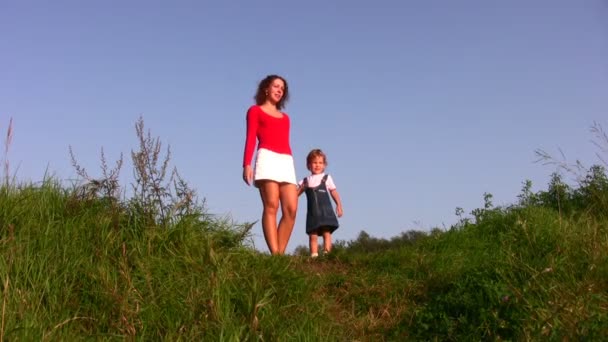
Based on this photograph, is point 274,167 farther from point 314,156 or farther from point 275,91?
point 314,156

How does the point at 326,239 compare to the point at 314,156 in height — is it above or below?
below

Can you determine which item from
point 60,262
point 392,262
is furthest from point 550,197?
point 60,262

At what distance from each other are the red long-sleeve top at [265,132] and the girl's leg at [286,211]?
1.35ft

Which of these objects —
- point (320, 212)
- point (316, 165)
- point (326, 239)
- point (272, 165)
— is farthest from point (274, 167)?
point (316, 165)

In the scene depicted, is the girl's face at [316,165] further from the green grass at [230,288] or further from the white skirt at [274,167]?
the green grass at [230,288]

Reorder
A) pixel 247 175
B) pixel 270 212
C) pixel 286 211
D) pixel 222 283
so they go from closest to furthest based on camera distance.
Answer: pixel 222 283, pixel 247 175, pixel 270 212, pixel 286 211

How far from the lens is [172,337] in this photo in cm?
413

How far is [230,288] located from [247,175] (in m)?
2.35

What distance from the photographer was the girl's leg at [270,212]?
275 inches

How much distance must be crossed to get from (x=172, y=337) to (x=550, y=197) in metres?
6.11

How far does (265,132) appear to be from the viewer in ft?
23.7

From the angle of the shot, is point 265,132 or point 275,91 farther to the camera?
point 275,91

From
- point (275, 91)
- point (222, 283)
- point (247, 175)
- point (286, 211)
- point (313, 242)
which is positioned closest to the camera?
point (222, 283)

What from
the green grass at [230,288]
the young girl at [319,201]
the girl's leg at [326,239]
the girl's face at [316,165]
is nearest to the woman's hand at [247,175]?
the green grass at [230,288]
